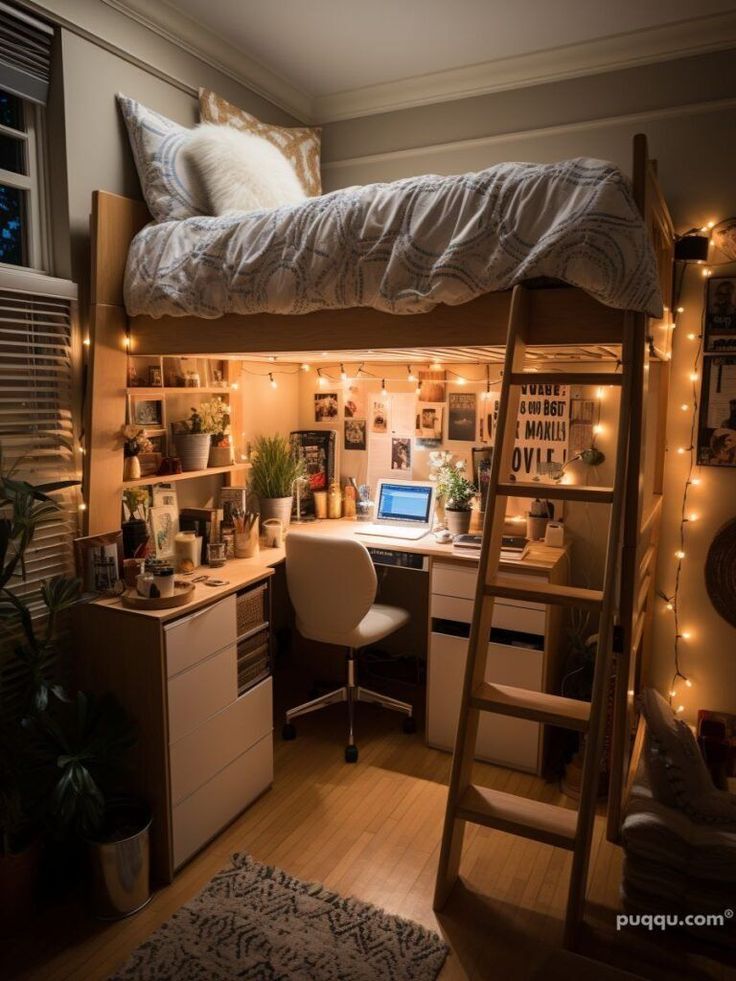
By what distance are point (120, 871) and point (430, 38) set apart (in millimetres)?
3433

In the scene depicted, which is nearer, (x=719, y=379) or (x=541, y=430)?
(x=719, y=379)

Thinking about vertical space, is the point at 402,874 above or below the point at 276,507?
below

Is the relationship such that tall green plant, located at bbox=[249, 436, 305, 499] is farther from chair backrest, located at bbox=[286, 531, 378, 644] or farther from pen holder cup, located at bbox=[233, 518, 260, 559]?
chair backrest, located at bbox=[286, 531, 378, 644]

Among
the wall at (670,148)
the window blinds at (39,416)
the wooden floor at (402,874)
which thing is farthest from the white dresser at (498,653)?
the window blinds at (39,416)

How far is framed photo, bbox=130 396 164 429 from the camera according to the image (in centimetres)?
282

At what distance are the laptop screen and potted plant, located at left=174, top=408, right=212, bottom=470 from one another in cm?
100

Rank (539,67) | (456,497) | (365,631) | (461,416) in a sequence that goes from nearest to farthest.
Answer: (365,631)
(539,67)
(456,497)
(461,416)

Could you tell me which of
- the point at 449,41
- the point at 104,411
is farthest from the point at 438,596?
the point at 449,41

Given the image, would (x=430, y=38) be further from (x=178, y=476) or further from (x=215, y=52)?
(x=178, y=476)

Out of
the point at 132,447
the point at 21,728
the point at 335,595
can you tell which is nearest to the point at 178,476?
the point at 132,447

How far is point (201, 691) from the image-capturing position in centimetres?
242

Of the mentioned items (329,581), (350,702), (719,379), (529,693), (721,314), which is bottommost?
(350,702)

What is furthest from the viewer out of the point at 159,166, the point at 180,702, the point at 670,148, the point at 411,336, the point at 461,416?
the point at 461,416

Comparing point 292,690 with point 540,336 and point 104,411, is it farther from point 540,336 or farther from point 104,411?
point 540,336
